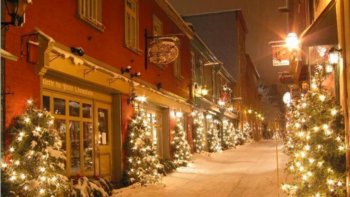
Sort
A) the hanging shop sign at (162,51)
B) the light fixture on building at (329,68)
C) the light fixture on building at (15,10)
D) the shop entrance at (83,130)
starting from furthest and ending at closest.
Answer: the hanging shop sign at (162,51) < the light fixture on building at (329,68) < the shop entrance at (83,130) < the light fixture on building at (15,10)

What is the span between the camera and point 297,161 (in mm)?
9750

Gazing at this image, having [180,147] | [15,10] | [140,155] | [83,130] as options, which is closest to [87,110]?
[83,130]

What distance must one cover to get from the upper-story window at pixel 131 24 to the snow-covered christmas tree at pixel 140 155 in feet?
7.49

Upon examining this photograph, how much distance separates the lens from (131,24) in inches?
583

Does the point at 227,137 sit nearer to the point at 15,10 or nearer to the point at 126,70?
the point at 126,70

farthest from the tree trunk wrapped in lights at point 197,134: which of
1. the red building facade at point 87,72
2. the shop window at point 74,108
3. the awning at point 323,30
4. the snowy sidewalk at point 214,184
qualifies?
the awning at point 323,30

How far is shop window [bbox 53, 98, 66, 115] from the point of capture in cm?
1003

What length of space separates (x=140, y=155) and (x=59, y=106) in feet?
12.3

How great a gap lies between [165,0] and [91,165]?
8.41m

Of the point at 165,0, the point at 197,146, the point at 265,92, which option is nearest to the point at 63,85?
the point at 165,0

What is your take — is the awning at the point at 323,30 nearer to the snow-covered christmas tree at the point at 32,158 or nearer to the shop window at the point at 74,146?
the snow-covered christmas tree at the point at 32,158

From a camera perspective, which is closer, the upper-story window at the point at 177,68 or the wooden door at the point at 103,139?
the wooden door at the point at 103,139

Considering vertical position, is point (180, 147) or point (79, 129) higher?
point (79, 129)

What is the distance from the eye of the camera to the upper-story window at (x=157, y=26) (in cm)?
1725
